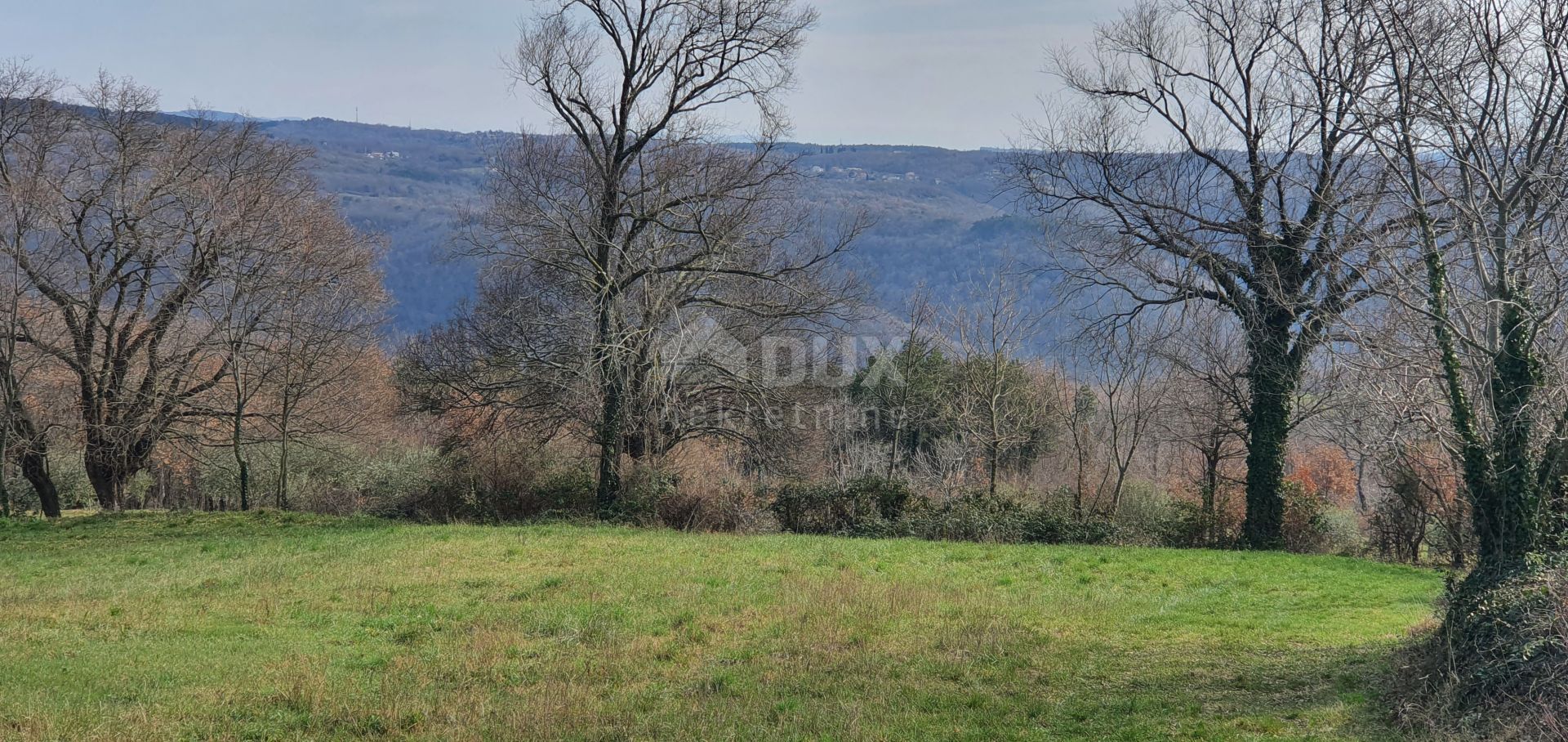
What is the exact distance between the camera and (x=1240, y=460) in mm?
35500

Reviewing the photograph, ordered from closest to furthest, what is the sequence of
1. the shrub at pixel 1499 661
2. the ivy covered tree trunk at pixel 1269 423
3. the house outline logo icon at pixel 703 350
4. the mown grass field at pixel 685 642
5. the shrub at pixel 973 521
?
the shrub at pixel 1499 661, the mown grass field at pixel 685 642, the shrub at pixel 973 521, the ivy covered tree trunk at pixel 1269 423, the house outline logo icon at pixel 703 350

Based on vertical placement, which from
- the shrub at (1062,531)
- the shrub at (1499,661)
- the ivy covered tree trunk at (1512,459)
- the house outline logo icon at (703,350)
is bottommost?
the shrub at (1062,531)

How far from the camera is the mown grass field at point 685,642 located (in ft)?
25.5

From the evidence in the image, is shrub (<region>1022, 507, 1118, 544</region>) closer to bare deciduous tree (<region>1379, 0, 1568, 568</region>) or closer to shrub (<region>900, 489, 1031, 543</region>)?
shrub (<region>900, 489, 1031, 543</region>)

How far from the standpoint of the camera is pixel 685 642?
1061cm

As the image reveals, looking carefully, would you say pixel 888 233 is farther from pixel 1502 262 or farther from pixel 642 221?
pixel 1502 262

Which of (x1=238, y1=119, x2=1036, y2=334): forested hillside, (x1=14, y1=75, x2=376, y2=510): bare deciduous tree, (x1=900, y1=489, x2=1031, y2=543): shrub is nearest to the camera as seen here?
(x1=900, y1=489, x2=1031, y2=543): shrub

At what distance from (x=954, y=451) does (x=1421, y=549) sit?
18.4m

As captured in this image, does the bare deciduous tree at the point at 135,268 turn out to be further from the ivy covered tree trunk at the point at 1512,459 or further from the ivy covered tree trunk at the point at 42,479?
the ivy covered tree trunk at the point at 1512,459

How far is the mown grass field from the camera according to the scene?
778 centimetres

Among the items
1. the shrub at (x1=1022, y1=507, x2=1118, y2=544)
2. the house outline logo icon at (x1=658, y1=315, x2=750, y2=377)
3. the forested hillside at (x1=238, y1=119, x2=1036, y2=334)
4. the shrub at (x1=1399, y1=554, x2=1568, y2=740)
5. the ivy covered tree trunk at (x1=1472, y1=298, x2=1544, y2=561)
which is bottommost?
the shrub at (x1=1022, y1=507, x2=1118, y2=544)

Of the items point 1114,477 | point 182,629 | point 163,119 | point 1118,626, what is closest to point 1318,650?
point 1118,626

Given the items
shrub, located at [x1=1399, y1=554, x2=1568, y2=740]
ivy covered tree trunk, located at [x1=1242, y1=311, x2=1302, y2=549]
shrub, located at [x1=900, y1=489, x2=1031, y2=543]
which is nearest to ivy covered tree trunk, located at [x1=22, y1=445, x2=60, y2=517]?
shrub, located at [x1=900, y1=489, x2=1031, y2=543]

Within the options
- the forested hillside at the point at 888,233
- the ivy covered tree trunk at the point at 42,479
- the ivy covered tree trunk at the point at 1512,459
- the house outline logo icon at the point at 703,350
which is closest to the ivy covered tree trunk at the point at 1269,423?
the house outline logo icon at the point at 703,350
